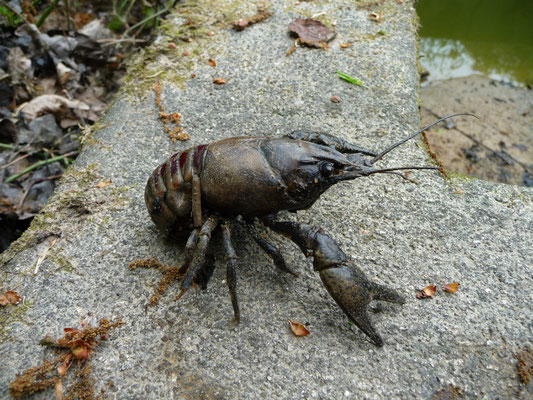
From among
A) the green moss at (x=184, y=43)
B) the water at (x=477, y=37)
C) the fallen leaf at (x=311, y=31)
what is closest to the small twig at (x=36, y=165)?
the green moss at (x=184, y=43)

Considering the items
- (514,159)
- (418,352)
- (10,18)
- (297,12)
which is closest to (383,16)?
(297,12)

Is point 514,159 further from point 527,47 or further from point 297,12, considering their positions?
point 297,12

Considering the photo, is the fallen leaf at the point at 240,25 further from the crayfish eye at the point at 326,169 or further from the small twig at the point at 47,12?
the crayfish eye at the point at 326,169

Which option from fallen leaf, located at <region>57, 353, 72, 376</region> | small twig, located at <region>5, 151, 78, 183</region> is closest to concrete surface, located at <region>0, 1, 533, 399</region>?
fallen leaf, located at <region>57, 353, 72, 376</region>

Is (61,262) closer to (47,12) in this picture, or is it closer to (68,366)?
(68,366)

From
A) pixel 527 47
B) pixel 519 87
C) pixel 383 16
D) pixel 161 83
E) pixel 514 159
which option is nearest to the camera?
pixel 161 83
